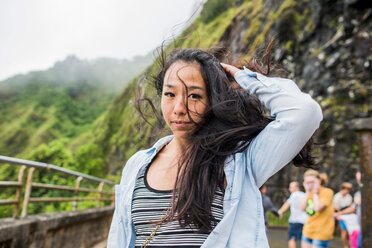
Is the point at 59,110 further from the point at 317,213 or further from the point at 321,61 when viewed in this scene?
the point at 317,213

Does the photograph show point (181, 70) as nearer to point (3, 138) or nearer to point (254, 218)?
point (254, 218)

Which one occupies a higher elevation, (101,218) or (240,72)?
(240,72)

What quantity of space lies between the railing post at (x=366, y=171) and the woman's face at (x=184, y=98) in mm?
2636

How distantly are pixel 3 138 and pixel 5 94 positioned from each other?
1831 cm

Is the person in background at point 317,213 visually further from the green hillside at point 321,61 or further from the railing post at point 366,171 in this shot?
the railing post at point 366,171

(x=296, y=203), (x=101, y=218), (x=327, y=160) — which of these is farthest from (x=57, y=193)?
(x=327, y=160)

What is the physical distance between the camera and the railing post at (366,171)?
315cm

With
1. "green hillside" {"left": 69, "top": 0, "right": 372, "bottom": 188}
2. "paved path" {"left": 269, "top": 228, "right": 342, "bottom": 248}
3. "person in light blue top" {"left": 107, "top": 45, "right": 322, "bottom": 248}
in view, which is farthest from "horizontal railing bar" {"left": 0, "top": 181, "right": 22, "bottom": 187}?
"paved path" {"left": 269, "top": 228, "right": 342, "bottom": 248}

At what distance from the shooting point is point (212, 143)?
1273 mm

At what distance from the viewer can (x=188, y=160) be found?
1314mm

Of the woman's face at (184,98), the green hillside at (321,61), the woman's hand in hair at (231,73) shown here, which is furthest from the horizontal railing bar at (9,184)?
the woman's hand in hair at (231,73)

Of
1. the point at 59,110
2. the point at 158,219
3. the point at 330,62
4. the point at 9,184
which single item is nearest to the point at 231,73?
the point at 158,219

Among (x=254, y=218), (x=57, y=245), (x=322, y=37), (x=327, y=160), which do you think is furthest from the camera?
(x=322, y=37)

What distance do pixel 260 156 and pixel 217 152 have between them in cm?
17
